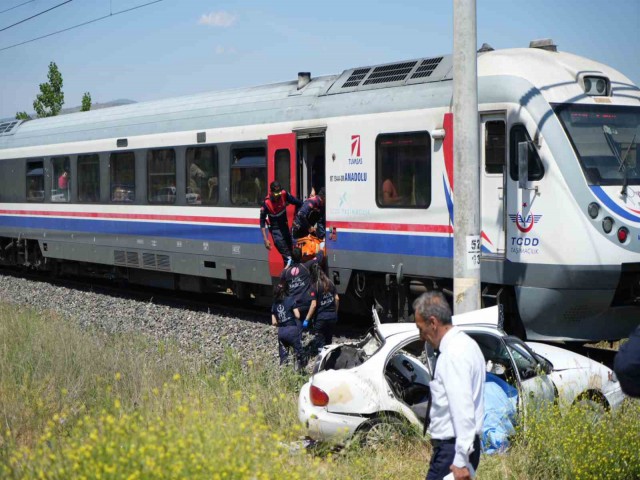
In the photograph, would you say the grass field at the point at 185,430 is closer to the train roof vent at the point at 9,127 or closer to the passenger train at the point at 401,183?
the passenger train at the point at 401,183

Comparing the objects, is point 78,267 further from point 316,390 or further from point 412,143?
point 316,390

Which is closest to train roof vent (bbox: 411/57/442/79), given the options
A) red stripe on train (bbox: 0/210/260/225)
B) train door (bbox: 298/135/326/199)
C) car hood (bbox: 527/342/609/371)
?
train door (bbox: 298/135/326/199)

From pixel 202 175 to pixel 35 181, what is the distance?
7.16 meters

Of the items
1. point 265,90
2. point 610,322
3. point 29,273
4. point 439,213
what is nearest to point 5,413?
point 439,213

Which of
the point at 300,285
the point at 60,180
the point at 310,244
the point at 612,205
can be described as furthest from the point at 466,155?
the point at 60,180

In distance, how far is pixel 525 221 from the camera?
10.3 meters

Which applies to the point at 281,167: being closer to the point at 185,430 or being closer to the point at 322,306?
the point at 322,306

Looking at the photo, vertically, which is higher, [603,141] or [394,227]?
[603,141]

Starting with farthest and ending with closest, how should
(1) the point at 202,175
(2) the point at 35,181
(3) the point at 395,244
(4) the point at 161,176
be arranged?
(2) the point at 35,181, (4) the point at 161,176, (1) the point at 202,175, (3) the point at 395,244

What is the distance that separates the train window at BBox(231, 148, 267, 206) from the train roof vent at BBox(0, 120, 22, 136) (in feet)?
33.0

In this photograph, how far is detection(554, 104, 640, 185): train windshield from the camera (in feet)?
33.4

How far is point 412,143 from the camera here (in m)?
11.7

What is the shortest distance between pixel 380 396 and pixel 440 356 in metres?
2.30

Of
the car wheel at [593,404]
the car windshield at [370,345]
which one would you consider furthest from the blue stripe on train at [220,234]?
the car wheel at [593,404]
